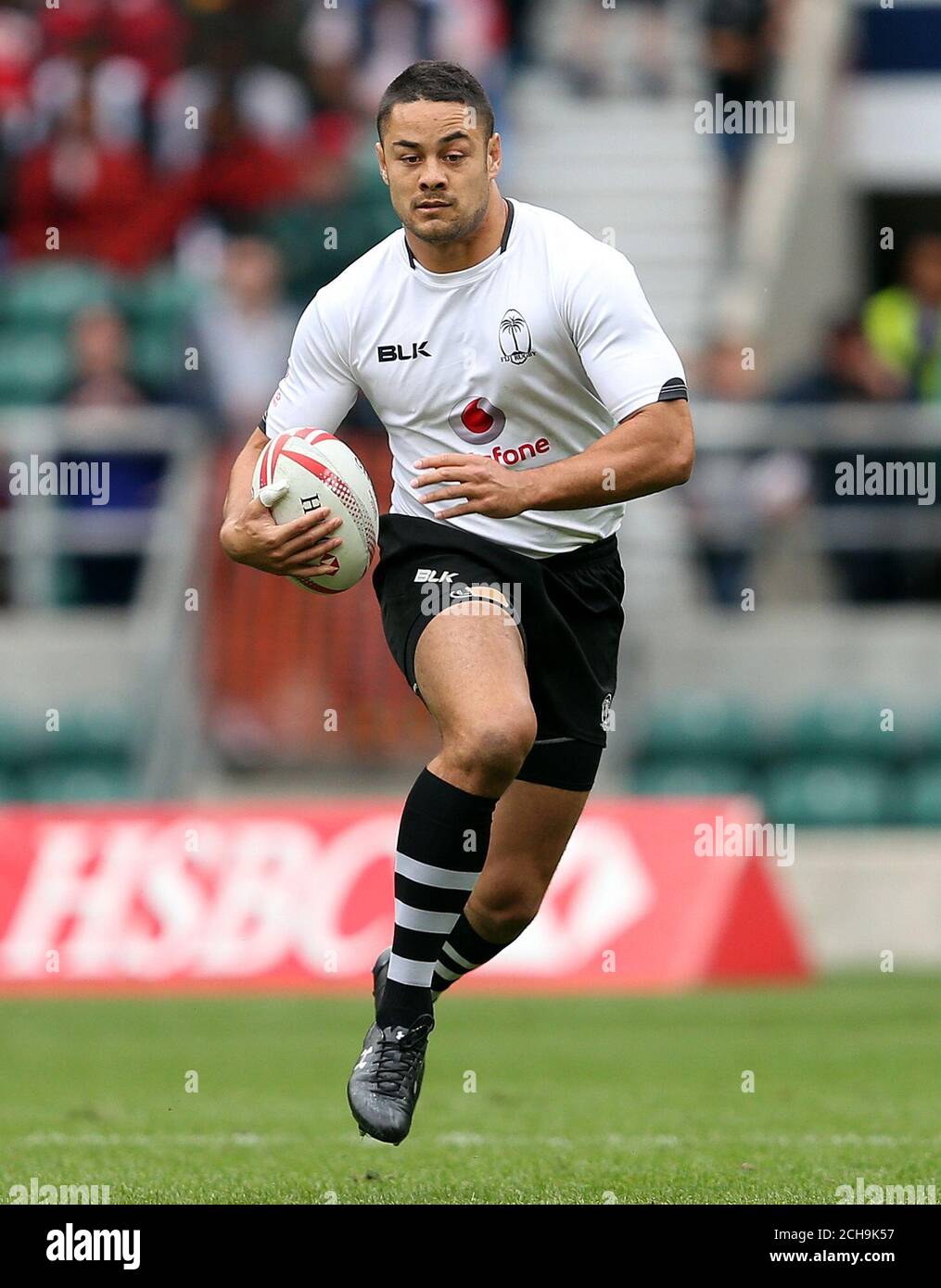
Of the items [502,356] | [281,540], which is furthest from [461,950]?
[502,356]

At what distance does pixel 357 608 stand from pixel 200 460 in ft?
4.39

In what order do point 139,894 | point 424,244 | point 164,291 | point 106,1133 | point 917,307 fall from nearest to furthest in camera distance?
point 424,244, point 106,1133, point 139,894, point 917,307, point 164,291

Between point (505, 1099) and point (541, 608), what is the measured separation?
2676mm

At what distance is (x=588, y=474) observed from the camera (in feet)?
19.8

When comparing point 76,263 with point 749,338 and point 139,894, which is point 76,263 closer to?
point 749,338

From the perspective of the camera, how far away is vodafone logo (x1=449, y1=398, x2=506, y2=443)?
6.43 m

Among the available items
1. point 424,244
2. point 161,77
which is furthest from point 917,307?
point 424,244

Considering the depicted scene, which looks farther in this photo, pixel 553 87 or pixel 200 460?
pixel 553 87

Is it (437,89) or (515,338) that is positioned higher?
(437,89)

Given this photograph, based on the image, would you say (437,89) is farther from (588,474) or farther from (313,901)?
(313,901)

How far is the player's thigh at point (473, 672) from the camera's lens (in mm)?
5918

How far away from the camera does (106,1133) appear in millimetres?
7527

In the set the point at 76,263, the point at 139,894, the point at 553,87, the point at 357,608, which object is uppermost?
the point at 553,87

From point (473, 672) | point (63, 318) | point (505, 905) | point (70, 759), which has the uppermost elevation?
point (63, 318)
